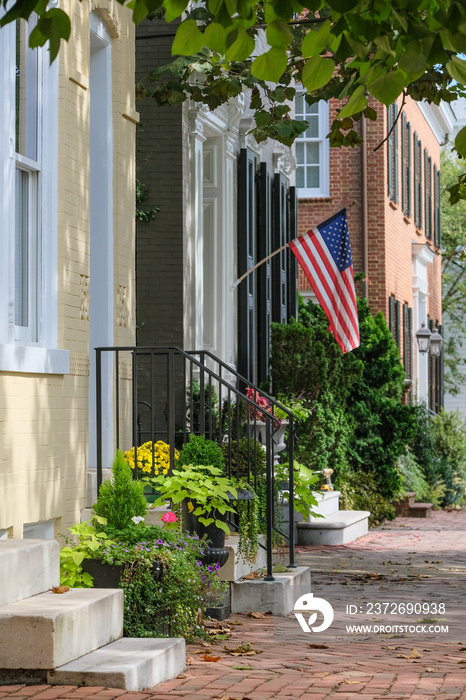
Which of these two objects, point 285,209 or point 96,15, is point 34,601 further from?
point 285,209

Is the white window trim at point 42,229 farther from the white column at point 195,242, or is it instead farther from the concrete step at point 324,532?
the concrete step at point 324,532

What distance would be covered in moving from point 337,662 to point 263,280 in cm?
847

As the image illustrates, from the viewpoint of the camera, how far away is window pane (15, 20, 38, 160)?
24.7ft

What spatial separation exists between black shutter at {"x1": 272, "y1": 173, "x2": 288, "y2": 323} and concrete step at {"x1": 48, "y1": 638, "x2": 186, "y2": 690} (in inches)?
377

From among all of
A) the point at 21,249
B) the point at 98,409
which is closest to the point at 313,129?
the point at 98,409

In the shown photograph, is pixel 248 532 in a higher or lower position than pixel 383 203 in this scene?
lower

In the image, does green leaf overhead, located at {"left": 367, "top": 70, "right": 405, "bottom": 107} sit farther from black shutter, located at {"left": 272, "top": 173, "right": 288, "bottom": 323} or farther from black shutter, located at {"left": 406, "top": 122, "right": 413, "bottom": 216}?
black shutter, located at {"left": 406, "top": 122, "right": 413, "bottom": 216}

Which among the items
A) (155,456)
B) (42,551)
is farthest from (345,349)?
(42,551)

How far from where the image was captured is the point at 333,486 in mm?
15734

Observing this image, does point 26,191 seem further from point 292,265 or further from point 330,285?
point 292,265

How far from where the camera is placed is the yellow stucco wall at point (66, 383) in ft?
23.5

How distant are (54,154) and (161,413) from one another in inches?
174

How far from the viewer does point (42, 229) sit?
7734 mm

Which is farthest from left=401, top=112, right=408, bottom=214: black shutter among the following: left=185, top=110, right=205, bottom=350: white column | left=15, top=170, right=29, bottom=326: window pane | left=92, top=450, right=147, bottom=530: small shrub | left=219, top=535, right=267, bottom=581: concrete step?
left=92, top=450, right=147, bottom=530: small shrub
